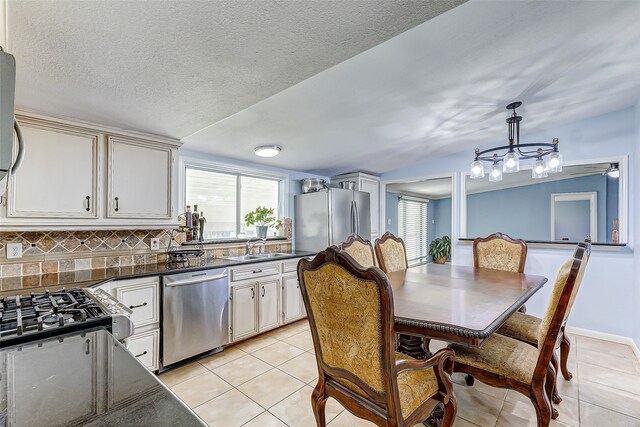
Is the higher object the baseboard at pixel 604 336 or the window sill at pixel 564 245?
the window sill at pixel 564 245

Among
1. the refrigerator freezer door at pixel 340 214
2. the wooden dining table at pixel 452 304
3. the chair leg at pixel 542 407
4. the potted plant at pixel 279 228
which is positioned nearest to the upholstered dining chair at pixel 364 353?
the wooden dining table at pixel 452 304

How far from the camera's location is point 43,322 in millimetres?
1070

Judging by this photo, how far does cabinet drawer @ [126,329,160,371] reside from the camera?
2182mm

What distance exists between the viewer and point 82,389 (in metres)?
0.66

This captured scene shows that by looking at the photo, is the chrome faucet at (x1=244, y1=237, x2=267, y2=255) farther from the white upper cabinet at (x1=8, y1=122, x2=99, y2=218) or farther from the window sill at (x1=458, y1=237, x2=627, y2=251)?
the window sill at (x1=458, y1=237, x2=627, y2=251)

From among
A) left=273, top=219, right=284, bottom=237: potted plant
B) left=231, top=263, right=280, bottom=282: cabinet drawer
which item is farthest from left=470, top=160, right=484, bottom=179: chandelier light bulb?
left=273, top=219, right=284, bottom=237: potted plant

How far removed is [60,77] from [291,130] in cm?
181

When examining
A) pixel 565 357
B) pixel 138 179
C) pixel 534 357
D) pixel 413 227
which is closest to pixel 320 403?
pixel 534 357

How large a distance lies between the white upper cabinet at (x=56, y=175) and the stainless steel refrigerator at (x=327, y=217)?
2.49 meters

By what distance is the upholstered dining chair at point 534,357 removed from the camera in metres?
1.42

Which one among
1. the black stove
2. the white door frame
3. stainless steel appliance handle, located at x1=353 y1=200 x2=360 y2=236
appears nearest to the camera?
the black stove

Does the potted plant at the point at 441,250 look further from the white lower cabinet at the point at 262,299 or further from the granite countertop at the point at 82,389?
the granite countertop at the point at 82,389

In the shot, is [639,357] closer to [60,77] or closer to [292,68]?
[292,68]

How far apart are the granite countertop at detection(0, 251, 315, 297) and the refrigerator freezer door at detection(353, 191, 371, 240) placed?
7.06 feet
